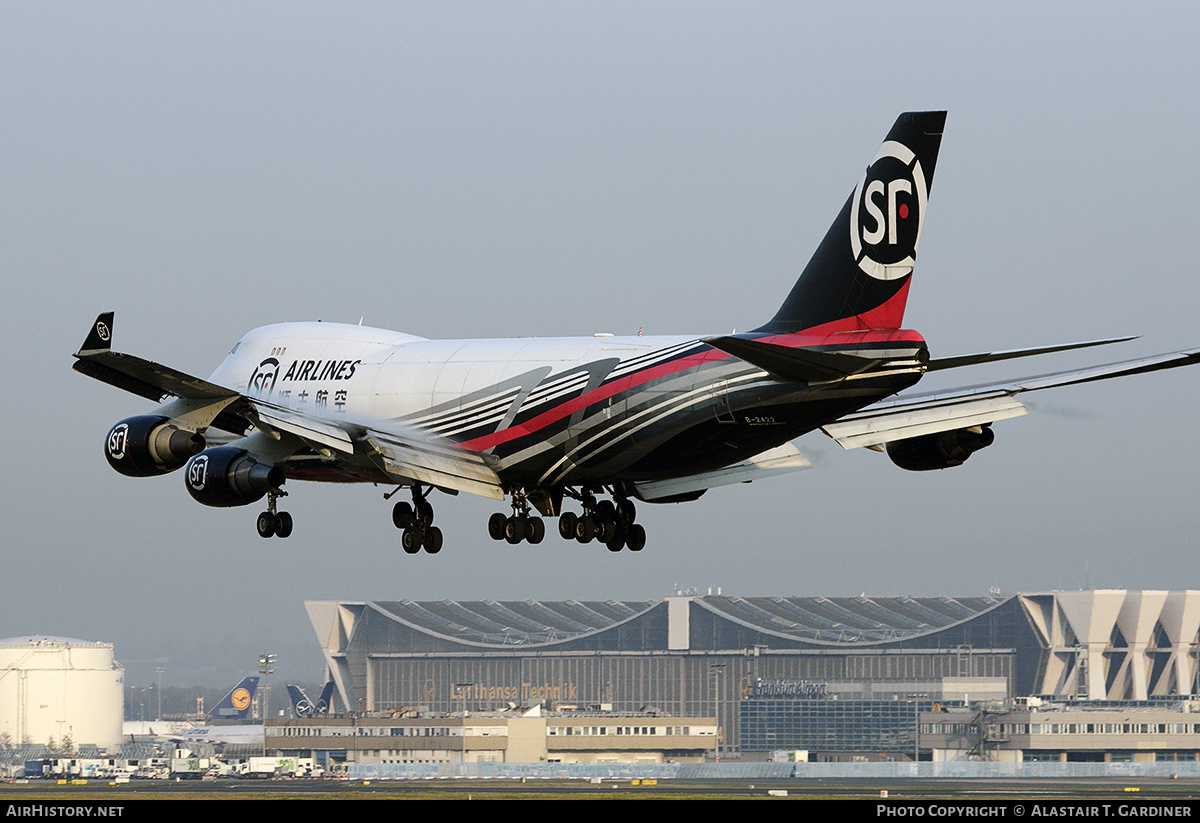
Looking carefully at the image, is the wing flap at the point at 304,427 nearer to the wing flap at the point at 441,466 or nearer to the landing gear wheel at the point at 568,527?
the wing flap at the point at 441,466

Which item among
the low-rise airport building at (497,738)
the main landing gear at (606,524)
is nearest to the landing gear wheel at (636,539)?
the main landing gear at (606,524)

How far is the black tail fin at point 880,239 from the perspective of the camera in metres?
37.2

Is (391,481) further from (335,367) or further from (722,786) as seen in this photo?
(722,786)

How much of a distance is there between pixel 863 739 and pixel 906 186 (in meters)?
146

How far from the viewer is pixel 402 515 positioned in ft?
156

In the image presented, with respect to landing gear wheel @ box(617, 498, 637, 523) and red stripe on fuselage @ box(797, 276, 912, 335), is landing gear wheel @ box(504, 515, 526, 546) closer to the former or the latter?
landing gear wheel @ box(617, 498, 637, 523)

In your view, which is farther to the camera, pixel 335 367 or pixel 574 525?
pixel 335 367

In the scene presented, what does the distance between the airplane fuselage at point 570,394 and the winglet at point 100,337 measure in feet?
28.5

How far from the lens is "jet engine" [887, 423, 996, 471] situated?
142ft

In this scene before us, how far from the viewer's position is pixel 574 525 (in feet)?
153

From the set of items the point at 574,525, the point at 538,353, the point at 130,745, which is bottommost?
the point at 130,745

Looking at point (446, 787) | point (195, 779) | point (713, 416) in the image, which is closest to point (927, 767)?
point (446, 787)

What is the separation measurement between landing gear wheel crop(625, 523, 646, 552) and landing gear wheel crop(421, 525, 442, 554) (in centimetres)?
499

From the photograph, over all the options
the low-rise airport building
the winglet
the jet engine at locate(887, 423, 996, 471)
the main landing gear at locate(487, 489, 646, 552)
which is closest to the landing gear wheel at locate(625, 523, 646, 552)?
the main landing gear at locate(487, 489, 646, 552)
